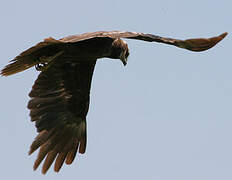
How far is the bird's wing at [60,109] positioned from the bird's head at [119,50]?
1.76 metres

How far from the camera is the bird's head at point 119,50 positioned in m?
10.2

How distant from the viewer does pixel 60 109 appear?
40.5 feet

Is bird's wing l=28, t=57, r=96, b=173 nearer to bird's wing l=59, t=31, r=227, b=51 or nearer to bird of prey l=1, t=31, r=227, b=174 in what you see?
bird of prey l=1, t=31, r=227, b=174

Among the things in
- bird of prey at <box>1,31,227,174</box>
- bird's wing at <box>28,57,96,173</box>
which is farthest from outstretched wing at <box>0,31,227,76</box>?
bird's wing at <box>28,57,96,173</box>

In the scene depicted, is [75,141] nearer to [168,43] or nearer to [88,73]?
[88,73]

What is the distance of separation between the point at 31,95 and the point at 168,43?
11.8 ft

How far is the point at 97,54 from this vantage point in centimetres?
1036

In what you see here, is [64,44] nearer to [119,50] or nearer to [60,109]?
[119,50]

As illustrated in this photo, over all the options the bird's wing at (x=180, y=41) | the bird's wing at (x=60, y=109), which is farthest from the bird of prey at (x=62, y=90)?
the bird's wing at (x=180, y=41)

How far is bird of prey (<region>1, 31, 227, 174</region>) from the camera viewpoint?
10336 mm

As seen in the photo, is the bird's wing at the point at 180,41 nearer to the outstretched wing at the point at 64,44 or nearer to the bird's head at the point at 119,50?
the outstretched wing at the point at 64,44

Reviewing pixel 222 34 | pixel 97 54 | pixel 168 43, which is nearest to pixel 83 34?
pixel 97 54

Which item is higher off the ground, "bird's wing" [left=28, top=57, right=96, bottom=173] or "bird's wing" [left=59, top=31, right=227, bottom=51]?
"bird's wing" [left=59, top=31, right=227, bottom=51]

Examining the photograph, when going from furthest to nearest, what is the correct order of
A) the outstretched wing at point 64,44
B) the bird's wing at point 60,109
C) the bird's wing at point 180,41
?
1. the bird's wing at point 60,109
2. the outstretched wing at point 64,44
3. the bird's wing at point 180,41
